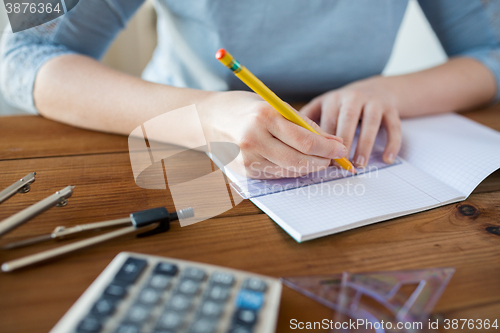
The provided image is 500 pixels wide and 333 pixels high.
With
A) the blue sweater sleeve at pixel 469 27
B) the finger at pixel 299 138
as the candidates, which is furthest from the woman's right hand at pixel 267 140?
the blue sweater sleeve at pixel 469 27

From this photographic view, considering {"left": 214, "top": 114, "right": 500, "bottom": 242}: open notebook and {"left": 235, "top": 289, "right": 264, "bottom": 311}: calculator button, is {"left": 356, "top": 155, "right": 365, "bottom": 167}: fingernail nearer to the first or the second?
{"left": 214, "top": 114, "right": 500, "bottom": 242}: open notebook

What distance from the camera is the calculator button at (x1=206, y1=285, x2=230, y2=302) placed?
0.25 metres

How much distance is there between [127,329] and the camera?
8.7 inches

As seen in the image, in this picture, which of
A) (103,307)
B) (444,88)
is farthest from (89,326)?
(444,88)

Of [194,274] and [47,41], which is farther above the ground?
[47,41]

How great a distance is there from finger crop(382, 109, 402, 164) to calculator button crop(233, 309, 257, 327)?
350mm

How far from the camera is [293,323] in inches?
9.9

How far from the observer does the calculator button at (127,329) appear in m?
0.22

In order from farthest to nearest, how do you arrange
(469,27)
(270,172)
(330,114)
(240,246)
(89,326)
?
(469,27)
(330,114)
(270,172)
(240,246)
(89,326)

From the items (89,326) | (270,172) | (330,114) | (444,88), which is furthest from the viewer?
(444,88)

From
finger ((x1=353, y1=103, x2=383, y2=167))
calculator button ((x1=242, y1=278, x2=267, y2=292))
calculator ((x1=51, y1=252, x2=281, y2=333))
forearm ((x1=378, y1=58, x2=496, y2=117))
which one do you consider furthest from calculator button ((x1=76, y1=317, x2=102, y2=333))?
forearm ((x1=378, y1=58, x2=496, y2=117))

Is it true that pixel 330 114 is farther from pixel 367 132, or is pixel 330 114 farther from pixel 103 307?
pixel 103 307

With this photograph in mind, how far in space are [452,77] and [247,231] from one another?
1.96 feet

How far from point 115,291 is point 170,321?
49 mm
